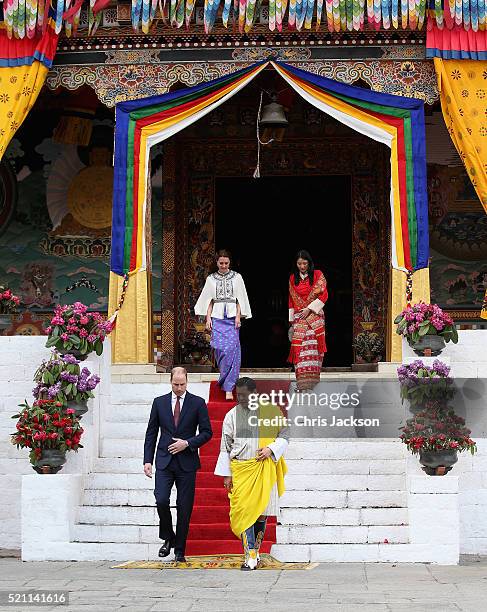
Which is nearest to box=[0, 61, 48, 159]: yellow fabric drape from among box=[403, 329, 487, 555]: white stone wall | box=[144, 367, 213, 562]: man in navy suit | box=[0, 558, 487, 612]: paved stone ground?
box=[144, 367, 213, 562]: man in navy suit

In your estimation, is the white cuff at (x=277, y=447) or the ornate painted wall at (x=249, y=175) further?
the ornate painted wall at (x=249, y=175)

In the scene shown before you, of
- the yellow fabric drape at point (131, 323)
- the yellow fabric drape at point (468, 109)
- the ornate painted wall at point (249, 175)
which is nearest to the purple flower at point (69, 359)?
the yellow fabric drape at point (131, 323)

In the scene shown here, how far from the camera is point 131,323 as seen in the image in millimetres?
13297

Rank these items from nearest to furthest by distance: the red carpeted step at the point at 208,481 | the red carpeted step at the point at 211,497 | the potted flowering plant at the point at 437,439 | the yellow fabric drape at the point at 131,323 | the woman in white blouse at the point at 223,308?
the potted flowering plant at the point at 437,439 → the red carpeted step at the point at 211,497 → the red carpeted step at the point at 208,481 → the woman in white blouse at the point at 223,308 → the yellow fabric drape at the point at 131,323

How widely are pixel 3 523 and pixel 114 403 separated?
1.62 meters

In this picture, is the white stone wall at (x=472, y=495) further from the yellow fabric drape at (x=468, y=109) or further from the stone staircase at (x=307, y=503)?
the yellow fabric drape at (x=468, y=109)

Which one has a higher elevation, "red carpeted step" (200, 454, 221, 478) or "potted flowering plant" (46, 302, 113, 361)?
"potted flowering plant" (46, 302, 113, 361)

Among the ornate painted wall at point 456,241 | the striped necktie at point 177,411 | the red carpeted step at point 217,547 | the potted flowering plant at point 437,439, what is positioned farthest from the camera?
the ornate painted wall at point 456,241

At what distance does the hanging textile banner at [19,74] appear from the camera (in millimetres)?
13141

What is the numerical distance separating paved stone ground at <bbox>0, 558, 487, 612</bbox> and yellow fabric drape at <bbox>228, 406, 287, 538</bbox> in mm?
399

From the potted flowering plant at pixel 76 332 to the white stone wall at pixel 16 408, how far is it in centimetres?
18

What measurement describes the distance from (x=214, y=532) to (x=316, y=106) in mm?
5244

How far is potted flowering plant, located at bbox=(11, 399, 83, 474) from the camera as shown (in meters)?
10.2

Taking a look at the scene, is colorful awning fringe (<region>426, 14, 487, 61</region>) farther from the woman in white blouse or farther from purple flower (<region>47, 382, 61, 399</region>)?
purple flower (<region>47, 382, 61, 399</region>)
